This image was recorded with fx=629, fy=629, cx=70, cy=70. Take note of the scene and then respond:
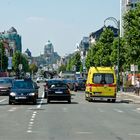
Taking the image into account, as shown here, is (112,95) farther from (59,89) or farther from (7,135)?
(7,135)

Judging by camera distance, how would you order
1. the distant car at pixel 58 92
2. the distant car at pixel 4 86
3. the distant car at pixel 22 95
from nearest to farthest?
the distant car at pixel 22 95 → the distant car at pixel 58 92 → the distant car at pixel 4 86

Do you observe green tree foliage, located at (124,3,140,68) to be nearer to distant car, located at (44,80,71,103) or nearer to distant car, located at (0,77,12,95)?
distant car, located at (0,77,12,95)

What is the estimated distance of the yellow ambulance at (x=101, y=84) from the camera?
142 ft

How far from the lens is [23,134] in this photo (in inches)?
714

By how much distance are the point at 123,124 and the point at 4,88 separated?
37584mm

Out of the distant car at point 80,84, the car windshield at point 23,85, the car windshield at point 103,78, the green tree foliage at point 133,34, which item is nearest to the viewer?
the car windshield at point 23,85

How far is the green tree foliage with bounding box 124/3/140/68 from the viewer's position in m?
55.4

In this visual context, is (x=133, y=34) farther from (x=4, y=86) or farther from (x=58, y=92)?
(x=58, y=92)

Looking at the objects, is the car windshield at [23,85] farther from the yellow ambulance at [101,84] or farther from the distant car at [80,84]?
the distant car at [80,84]

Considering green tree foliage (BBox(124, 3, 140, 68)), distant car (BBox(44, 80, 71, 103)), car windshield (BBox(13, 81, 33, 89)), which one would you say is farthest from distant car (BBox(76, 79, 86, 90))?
car windshield (BBox(13, 81, 33, 89))

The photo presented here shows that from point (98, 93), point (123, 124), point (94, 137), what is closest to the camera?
point (94, 137)

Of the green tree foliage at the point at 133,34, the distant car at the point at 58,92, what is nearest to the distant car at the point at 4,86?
the green tree foliage at the point at 133,34

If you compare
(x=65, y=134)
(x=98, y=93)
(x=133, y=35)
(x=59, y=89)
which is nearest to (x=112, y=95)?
(x=98, y=93)

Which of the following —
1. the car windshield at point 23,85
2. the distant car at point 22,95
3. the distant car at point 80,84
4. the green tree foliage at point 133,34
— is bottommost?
the distant car at point 22,95
